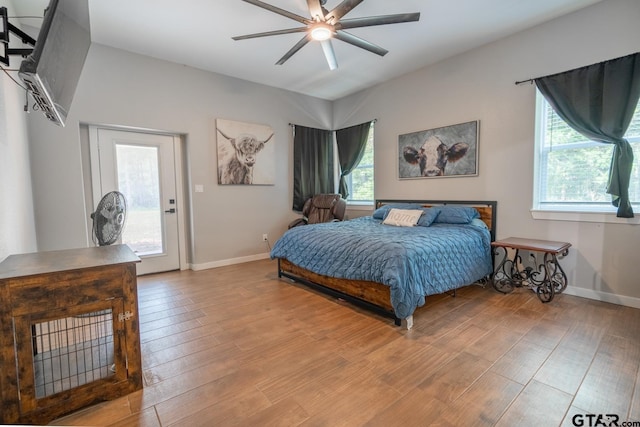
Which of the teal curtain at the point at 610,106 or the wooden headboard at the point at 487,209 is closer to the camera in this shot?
the teal curtain at the point at 610,106

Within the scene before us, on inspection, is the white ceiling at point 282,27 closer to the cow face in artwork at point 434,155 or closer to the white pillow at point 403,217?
the cow face in artwork at point 434,155

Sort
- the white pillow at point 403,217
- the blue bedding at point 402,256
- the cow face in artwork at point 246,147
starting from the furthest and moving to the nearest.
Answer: the cow face in artwork at point 246,147, the white pillow at point 403,217, the blue bedding at point 402,256

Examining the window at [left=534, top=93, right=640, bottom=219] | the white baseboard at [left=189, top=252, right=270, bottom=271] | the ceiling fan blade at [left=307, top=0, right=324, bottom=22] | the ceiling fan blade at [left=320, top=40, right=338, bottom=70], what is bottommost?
the white baseboard at [left=189, top=252, right=270, bottom=271]

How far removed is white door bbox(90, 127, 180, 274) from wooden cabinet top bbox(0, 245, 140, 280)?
1939mm

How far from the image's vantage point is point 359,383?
1.68 m

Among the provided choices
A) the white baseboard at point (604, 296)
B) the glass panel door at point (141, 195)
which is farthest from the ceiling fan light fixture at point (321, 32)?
the white baseboard at point (604, 296)

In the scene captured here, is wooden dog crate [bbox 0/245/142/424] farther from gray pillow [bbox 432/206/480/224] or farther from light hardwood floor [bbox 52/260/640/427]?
gray pillow [bbox 432/206/480/224]

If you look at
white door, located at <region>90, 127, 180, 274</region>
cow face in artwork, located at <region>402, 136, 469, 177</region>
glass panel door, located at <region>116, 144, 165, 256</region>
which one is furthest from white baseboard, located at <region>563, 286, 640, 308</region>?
glass panel door, located at <region>116, 144, 165, 256</region>

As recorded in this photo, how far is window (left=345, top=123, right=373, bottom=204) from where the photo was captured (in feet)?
17.0

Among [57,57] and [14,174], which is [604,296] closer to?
[57,57]

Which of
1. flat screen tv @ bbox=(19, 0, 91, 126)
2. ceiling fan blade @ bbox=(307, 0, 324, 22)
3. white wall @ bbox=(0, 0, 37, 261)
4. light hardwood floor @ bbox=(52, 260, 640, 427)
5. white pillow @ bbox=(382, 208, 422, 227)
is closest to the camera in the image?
flat screen tv @ bbox=(19, 0, 91, 126)

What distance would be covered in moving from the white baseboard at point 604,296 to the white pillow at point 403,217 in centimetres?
171

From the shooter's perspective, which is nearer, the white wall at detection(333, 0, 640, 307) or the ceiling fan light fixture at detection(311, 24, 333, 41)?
the ceiling fan light fixture at detection(311, 24, 333, 41)

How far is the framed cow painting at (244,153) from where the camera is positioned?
439cm
